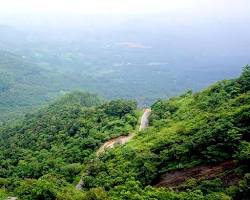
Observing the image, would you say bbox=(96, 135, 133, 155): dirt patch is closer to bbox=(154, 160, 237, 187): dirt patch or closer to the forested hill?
the forested hill

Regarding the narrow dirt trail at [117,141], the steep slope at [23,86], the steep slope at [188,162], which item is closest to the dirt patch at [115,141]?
the narrow dirt trail at [117,141]

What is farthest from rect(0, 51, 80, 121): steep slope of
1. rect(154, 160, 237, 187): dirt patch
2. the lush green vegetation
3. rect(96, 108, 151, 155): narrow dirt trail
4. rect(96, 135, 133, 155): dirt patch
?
rect(154, 160, 237, 187): dirt patch

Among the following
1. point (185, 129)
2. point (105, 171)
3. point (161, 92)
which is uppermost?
point (185, 129)

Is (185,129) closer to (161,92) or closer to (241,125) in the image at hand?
(241,125)

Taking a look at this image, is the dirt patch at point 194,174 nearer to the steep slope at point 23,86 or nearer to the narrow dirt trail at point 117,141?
the narrow dirt trail at point 117,141

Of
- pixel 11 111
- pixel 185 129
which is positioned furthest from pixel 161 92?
pixel 185 129

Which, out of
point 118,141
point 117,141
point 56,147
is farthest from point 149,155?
point 56,147

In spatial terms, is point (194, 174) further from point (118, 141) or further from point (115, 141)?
point (115, 141)
